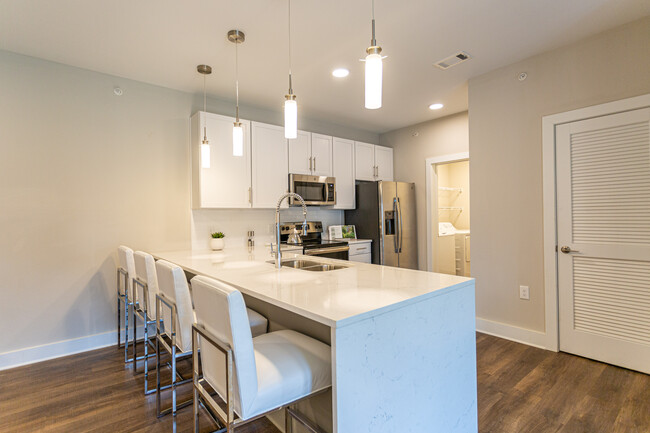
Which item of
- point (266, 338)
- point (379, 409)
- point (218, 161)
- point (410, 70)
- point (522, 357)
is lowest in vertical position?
point (522, 357)

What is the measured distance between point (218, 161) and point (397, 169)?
2873 mm

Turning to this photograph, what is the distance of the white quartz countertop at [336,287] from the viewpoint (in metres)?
1.23

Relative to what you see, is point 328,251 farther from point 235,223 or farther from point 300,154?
point 300,154

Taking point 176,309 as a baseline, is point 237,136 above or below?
above

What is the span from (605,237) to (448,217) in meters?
3.79

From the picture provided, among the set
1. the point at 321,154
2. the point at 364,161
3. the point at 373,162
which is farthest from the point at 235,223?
the point at 373,162

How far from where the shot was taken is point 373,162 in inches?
→ 198

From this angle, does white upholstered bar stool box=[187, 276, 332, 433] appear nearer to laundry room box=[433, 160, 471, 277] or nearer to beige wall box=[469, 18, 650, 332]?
beige wall box=[469, 18, 650, 332]

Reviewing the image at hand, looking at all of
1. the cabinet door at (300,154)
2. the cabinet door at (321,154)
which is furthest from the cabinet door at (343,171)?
the cabinet door at (300,154)

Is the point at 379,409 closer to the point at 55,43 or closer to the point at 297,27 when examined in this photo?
the point at 297,27

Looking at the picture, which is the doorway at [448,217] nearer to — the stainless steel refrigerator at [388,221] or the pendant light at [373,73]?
the stainless steel refrigerator at [388,221]

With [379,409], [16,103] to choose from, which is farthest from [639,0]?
[16,103]

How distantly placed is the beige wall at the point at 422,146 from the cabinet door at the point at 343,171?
0.90m

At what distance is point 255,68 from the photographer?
10.0 ft
